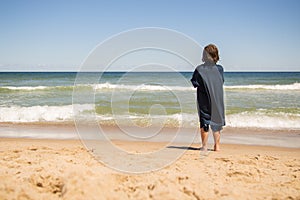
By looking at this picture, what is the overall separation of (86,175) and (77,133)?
4.87 metres

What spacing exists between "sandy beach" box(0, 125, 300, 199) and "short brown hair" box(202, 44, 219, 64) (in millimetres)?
1598

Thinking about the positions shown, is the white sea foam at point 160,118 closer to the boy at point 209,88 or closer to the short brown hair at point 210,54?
the boy at point 209,88

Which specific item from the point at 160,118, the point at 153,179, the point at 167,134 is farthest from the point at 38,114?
the point at 153,179

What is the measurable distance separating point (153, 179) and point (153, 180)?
39 mm

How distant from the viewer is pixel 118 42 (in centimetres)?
441

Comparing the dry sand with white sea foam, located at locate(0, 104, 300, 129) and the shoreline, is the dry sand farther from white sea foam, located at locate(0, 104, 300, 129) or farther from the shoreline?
white sea foam, located at locate(0, 104, 300, 129)

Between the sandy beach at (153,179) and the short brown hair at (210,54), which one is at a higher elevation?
the short brown hair at (210,54)

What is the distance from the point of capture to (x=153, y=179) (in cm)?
322

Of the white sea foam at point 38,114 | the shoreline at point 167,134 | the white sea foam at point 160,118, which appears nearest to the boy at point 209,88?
the shoreline at point 167,134

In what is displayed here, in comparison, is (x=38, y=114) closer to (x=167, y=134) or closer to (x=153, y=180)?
(x=167, y=134)

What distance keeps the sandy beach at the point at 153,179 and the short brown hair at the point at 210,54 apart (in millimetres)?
1598

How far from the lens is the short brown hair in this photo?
498 cm

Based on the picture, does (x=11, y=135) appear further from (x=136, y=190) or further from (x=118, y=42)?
(x=136, y=190)

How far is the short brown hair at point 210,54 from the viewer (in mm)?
4977
